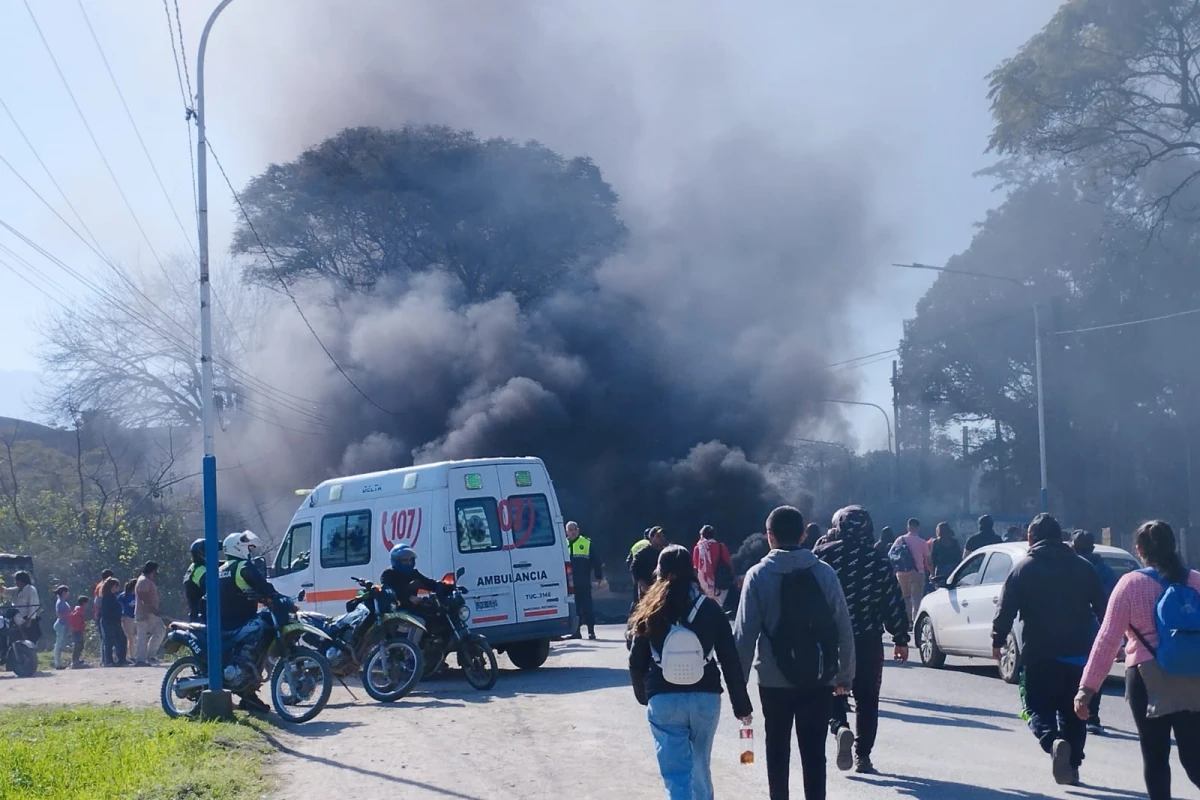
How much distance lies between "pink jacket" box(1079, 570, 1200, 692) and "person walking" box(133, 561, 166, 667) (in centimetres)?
1649

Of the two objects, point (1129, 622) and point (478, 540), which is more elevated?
point (478, 540)

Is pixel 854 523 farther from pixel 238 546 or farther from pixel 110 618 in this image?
pixel 110 618

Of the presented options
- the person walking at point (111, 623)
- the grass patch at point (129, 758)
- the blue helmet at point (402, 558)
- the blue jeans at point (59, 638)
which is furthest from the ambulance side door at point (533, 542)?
the blue jeans at point (59, 638)

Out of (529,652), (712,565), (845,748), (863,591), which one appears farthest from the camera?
(712,565)

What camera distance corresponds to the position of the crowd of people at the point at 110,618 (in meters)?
19.7

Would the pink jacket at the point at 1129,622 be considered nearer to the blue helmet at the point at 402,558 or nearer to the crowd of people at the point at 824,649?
the crowd of people at the point at 824,649

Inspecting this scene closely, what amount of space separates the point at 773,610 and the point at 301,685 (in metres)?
6.18

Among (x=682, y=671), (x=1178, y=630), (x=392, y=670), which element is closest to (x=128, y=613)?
(x=392, y=670)

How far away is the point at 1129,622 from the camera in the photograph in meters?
5.44

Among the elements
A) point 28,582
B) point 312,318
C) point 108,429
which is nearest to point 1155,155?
point 28,582

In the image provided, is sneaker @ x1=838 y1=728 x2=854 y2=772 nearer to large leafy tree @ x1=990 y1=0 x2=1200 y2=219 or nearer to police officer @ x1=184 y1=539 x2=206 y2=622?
police officer @ x1=184 y1=539 x2=206 y2=622

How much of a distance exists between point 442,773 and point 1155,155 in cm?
2355

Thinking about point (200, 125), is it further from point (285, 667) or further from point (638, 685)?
point (638, 685)

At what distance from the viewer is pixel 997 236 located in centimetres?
4603
